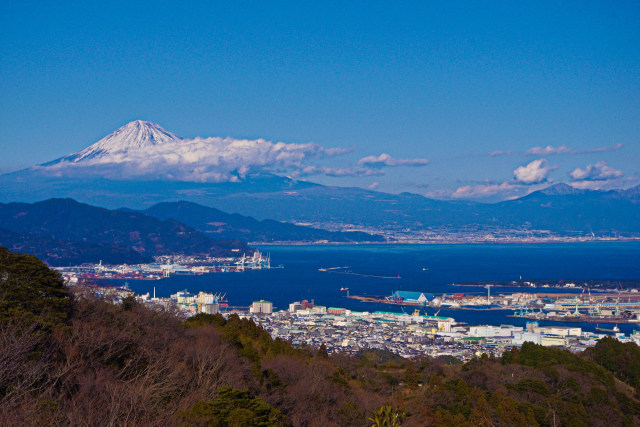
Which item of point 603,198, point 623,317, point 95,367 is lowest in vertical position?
point 623,317

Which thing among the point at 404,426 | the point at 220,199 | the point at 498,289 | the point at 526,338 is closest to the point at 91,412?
the point at 404,426

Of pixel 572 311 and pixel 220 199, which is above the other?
pixel 220 199

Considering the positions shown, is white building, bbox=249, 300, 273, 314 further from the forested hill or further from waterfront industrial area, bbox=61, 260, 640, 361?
the forested hill

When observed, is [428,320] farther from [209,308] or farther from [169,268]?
[169,268]

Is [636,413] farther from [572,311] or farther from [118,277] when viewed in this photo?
[118,277]

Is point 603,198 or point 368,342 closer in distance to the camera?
point 368,342

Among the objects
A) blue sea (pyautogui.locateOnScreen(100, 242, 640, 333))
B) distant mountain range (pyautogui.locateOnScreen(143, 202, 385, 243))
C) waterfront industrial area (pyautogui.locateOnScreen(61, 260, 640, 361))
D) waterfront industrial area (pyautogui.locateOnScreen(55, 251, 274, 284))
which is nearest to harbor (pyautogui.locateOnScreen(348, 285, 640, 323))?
waterfront industrial area (pyautogui.locateOnScreen(61, 260, 640, 361))
